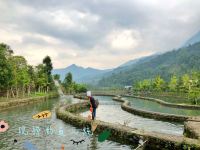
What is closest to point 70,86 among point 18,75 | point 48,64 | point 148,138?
point 48,64

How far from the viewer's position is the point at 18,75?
76500 millimetres

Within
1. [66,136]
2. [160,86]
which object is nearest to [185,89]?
→ [160,86]

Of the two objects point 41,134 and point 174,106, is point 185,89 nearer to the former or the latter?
point 174,106

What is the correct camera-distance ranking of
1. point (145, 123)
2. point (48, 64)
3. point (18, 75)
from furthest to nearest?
1. point (48, 64)
2. point (18, 75)
3. point (145, 123)

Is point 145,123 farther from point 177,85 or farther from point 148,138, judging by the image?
point 177,85

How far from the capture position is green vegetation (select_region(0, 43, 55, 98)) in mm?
58906

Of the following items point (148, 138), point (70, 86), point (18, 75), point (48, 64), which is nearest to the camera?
point (148, 138)

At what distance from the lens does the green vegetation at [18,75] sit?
58.9 meters

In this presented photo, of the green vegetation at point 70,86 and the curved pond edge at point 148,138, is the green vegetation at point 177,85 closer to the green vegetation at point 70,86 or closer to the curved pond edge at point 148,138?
the green vegetation at point 70,86

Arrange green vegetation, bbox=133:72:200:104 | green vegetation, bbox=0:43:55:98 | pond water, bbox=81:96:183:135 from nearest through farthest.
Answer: pond water, bbox=81:96:183:135, green vegetation, bbox=0:43:55:98, green vegetation, bbox=133:72:200:104

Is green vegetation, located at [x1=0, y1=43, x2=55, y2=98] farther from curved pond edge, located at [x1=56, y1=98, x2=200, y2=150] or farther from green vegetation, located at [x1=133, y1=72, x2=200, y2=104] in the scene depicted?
green vegetation, located at [x1=133, y1=72, x2=200, y2=104]

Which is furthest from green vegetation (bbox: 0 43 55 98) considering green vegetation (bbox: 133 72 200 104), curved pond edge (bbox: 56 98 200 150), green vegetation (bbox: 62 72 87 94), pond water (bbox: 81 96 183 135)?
green vegetation (bbox: 133 72 200 104)

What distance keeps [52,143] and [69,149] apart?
198 centimetres

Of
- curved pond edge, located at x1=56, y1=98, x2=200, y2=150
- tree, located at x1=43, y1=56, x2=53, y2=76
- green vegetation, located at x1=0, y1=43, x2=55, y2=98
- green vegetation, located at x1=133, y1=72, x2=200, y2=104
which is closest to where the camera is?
curved pond edge, located at x1=56, y1=98, x2=200, y2=150
